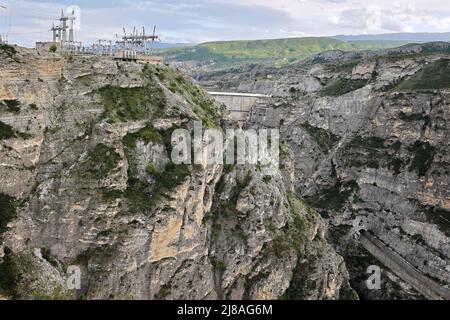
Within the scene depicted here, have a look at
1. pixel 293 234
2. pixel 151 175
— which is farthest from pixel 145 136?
pixel 293 234

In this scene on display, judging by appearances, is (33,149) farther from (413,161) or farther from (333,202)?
(413,161)

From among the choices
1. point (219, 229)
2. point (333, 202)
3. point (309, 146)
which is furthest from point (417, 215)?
point (219, 229)

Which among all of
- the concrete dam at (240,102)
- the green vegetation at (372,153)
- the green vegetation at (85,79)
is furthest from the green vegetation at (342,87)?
the green vegetation at (85,79)

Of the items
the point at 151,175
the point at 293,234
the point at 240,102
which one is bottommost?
the point at 293,234

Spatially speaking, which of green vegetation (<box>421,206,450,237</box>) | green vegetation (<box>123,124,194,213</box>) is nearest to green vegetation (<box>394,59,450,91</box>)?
green vegetation (<box>421,206,450,237</box>)

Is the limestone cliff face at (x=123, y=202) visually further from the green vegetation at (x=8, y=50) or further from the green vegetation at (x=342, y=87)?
the green vegetation at (x=342, y=87)

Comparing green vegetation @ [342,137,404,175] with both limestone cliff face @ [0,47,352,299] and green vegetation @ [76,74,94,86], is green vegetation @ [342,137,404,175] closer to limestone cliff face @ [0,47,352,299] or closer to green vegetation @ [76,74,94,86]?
limestone cliff face @ [0,47,352,299]

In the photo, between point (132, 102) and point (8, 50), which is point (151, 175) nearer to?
point (132, 102)

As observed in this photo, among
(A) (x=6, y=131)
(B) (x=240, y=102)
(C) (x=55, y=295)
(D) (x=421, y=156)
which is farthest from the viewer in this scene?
(B) (x=240, y=102)
